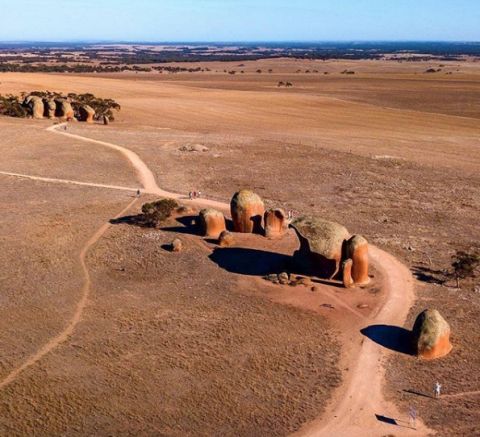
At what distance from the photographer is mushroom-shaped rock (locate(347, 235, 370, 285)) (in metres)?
31.0

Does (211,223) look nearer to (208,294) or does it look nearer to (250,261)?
(250,261)

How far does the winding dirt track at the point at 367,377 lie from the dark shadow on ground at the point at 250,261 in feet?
18.1

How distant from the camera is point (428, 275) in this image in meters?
32.5

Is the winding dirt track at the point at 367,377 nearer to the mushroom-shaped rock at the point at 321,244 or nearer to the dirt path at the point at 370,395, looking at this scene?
the dirt path at the point at 370,395

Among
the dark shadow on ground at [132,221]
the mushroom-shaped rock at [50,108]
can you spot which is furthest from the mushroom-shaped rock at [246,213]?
the mushroom-shaped rock at [50,108]

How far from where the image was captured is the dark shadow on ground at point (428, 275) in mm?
31812

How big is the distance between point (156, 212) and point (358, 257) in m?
15.3

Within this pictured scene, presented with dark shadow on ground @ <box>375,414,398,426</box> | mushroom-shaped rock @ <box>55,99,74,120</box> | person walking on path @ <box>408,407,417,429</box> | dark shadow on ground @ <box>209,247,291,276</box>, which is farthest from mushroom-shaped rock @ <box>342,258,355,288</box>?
mushroom-shaped rock @ <box>55,99,74,120</box>

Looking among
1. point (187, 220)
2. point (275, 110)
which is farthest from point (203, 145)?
point (275, 110)

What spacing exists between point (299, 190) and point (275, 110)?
56.4m

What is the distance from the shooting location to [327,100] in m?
116

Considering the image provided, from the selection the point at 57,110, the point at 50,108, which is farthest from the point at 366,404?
the point at 57,110

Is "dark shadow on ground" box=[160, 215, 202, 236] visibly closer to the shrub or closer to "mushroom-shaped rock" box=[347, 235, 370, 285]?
the shrub

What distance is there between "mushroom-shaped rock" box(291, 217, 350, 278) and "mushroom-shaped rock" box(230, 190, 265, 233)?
6.54m
